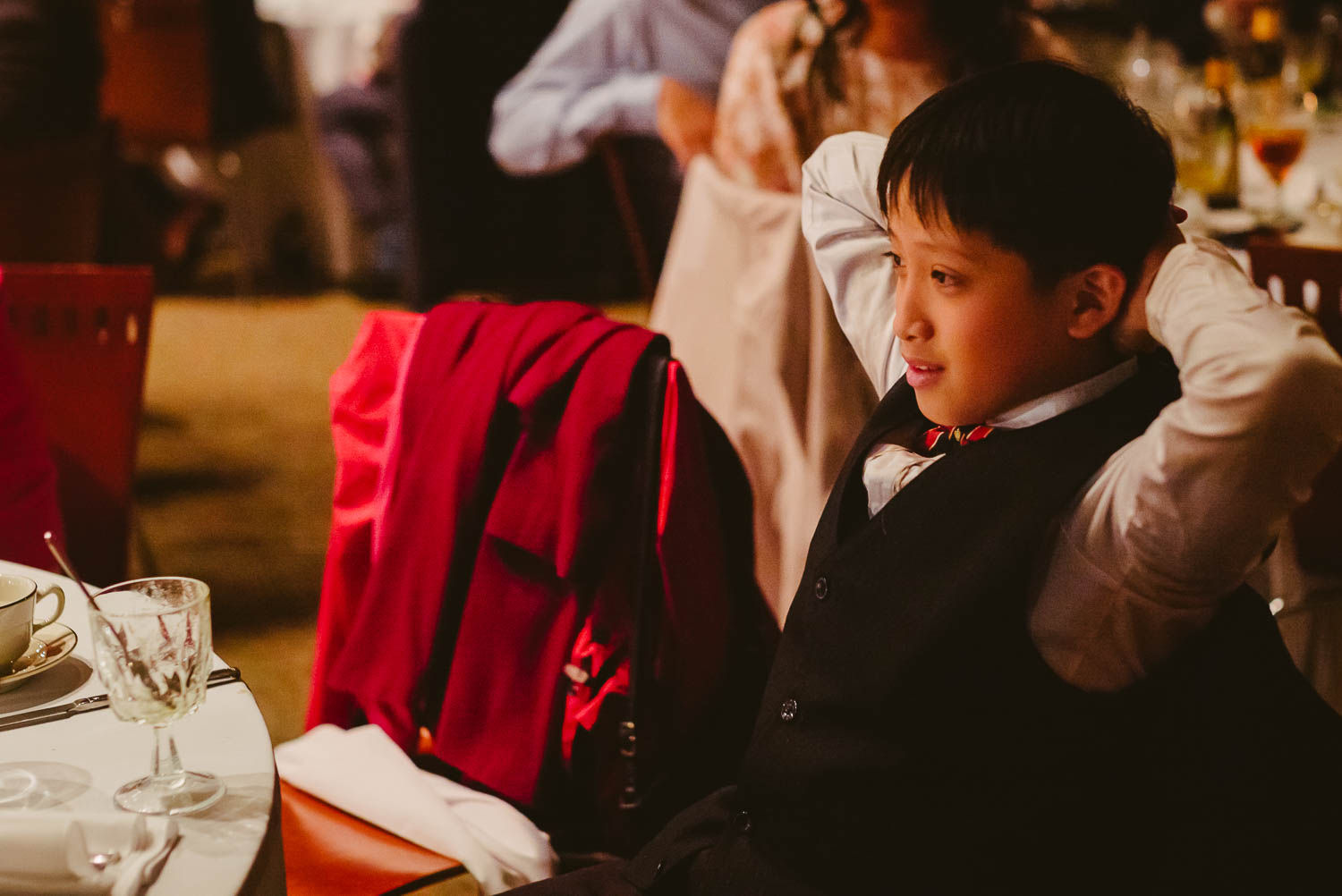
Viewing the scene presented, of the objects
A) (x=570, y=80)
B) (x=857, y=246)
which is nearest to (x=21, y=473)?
(x=857, y=246)

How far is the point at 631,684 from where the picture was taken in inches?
50.6

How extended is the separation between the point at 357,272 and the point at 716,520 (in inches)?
173

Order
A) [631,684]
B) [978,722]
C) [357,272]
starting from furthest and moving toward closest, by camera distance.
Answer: [357,272] < [631,684] < [978,722]

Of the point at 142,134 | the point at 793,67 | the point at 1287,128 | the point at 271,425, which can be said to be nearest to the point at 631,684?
the point at 793,67

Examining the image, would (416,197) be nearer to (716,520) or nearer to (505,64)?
(505,64)

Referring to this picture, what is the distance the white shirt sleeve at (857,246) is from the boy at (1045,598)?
0.18 meters

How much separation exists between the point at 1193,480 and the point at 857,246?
483 mm

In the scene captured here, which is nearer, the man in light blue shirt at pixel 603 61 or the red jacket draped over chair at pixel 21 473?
the red jacket draped over chair at pixel 21 473

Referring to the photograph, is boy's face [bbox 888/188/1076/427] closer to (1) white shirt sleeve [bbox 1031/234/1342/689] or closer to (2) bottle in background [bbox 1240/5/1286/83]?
(1) white shirt sleeve [bbox 1031/234/1342/689]

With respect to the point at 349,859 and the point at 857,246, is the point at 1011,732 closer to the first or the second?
the point at 857,246

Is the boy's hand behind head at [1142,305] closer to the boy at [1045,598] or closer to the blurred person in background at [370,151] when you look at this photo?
the boy at [1045,598]

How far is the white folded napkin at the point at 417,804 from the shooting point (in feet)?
3.88

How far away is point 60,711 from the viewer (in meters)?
0.92

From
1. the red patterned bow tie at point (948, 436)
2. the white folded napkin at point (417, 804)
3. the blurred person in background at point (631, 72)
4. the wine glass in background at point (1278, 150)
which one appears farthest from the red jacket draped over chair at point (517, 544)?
the blurred person in background at point (631, 72)
